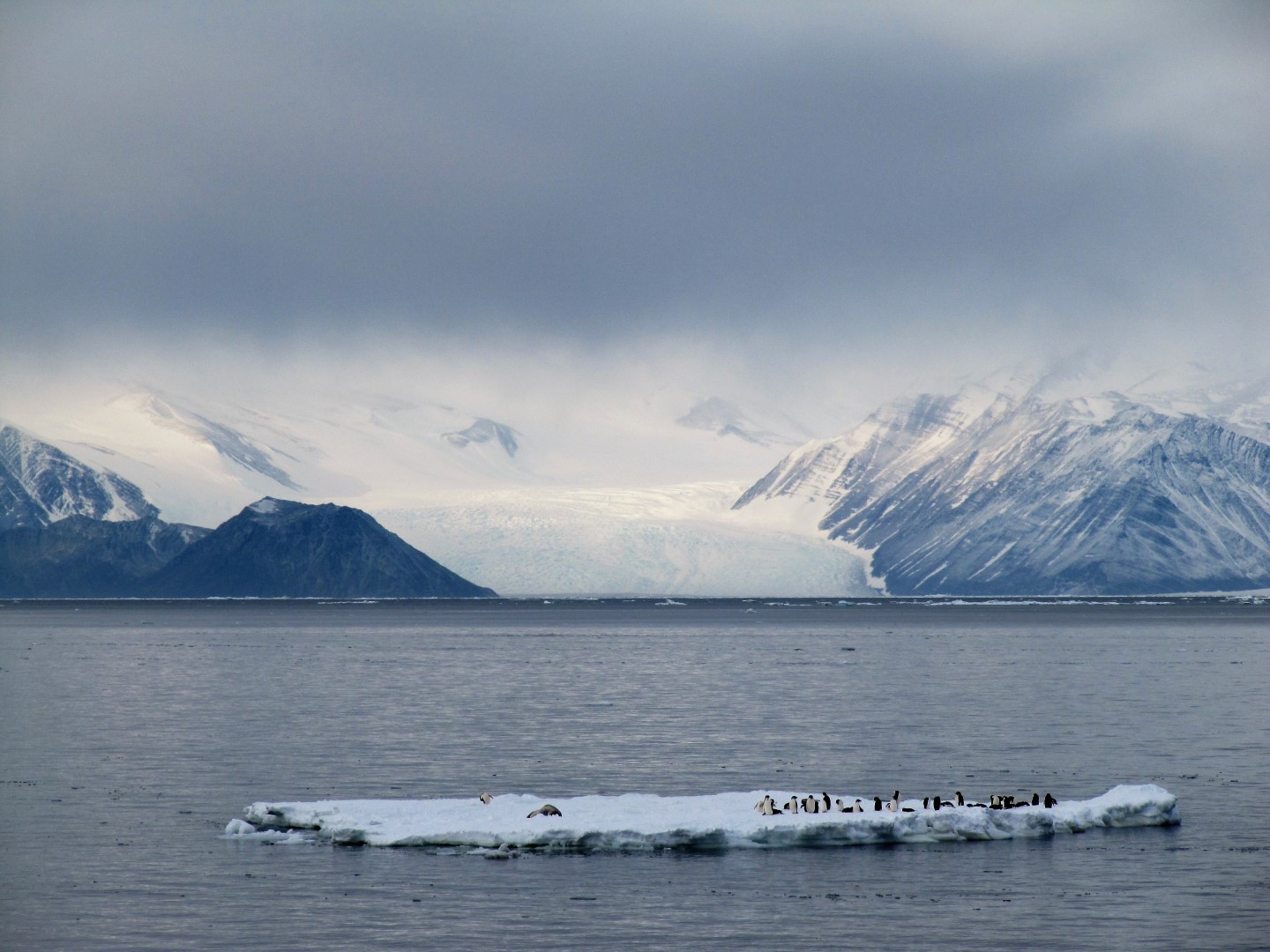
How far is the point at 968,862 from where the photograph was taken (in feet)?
142

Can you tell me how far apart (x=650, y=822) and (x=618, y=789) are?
8.94m

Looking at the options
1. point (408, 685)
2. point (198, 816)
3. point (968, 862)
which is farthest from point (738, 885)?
point (408, 685)

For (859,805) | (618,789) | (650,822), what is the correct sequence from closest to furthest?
(650,822) < (859,805) < (618,789)

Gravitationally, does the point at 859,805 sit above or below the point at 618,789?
above

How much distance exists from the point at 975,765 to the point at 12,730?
45407 mm

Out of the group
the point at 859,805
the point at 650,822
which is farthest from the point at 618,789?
the point at 859,805

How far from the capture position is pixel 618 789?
5441 cm

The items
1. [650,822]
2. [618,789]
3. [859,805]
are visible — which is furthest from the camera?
[618,789]

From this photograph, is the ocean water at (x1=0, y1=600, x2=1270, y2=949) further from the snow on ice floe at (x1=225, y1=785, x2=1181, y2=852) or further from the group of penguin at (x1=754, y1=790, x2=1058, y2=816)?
the group of penguin at (x1=754, y1=790, x2=1058, y2=816)

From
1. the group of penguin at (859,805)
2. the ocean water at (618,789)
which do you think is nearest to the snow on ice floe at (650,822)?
the group of penguin at (859,805)

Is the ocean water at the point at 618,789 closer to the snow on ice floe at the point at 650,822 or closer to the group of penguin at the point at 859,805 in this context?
the snow on ice floe at the point at 650,822

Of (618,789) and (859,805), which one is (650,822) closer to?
(859,805)

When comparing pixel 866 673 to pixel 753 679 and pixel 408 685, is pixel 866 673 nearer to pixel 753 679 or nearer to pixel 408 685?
pixel 753 679

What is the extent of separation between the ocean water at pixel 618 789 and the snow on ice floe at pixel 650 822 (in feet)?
2.20
